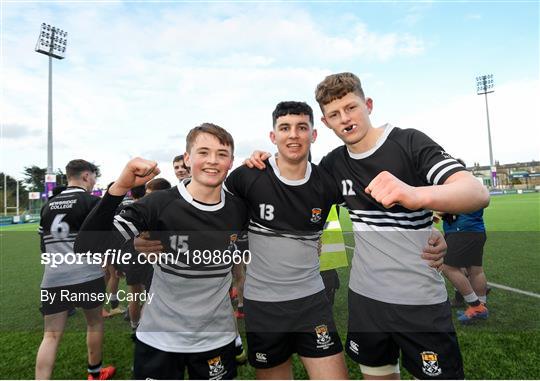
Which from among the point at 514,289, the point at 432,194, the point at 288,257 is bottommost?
the point at 514,289

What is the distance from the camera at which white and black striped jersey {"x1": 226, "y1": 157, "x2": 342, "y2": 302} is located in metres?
2.33

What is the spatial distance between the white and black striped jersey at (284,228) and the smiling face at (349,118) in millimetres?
445

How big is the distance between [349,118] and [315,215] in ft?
2.46

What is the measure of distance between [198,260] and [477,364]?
10.1 feet

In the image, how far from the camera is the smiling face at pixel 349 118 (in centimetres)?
216

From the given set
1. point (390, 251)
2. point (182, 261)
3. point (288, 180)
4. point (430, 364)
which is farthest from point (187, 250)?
point (430, 364)

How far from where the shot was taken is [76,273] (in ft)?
11.9

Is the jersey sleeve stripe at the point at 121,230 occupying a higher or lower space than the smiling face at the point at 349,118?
lower

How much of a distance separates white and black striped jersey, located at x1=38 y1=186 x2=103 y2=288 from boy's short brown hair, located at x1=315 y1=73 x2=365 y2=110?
9.42 ft

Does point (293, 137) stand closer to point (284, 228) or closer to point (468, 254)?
point (284, 228)

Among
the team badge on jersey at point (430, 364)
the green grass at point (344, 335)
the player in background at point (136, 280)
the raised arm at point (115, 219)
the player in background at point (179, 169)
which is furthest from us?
the player in background at point (179, 169)

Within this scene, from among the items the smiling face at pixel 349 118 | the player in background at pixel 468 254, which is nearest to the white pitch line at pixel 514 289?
the player in background at pixel 468 254

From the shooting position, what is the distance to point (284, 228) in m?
2.40

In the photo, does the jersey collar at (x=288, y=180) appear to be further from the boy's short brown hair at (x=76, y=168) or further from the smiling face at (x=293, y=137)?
the boy's short brown hair at (x=76, y=168)
